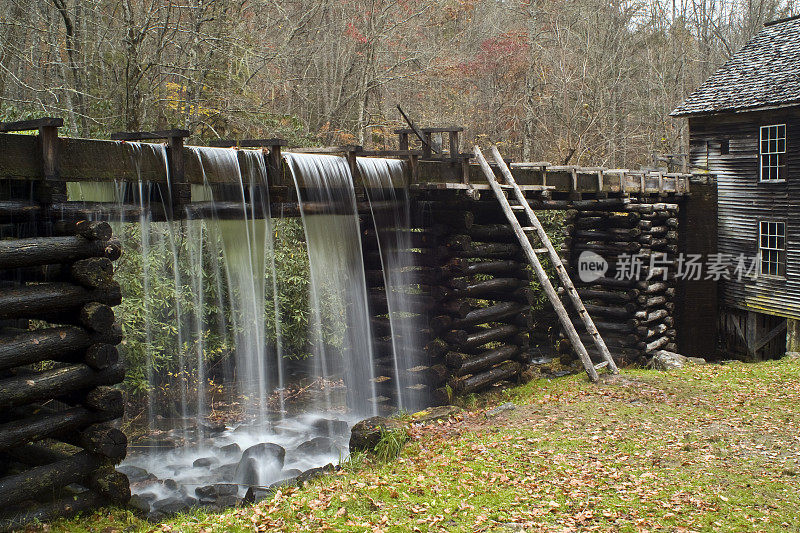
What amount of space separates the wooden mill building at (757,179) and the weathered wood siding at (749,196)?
0.03 m

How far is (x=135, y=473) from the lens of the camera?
9.72 m

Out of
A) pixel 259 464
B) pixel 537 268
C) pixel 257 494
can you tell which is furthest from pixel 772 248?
pixel 257 494

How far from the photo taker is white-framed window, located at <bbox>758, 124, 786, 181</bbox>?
19.3 meters

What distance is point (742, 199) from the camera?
794 inches

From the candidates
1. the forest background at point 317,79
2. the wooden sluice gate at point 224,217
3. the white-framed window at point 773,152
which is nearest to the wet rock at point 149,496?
the wooden sluice gate at point 224,217

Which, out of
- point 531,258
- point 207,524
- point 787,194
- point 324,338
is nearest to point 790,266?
point 787,194

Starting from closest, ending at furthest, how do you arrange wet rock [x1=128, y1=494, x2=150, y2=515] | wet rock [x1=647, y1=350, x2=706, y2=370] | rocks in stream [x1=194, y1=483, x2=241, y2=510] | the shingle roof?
wet rock [x1=128, y1=494, x2=150, y2=515], rocks in stream [x1=194, y1=483, x2=241, y2=510], wet rock [x1=647, y1=350, x2=706, y2=370], the shingle roof

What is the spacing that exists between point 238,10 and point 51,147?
422 inches

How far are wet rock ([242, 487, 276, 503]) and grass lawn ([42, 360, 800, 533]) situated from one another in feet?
2.01

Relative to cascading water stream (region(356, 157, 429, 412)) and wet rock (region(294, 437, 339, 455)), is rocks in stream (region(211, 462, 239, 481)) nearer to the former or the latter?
wet rock (region(294, 437, 339, 455))

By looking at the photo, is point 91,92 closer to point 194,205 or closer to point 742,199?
point 194,205

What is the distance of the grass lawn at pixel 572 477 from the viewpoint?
639 centimetres

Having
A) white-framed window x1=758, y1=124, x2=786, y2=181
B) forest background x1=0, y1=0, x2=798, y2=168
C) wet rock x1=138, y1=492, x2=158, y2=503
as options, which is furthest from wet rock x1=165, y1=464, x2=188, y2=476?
white-framed window x1=758, y1=124, x2=786, y2=181

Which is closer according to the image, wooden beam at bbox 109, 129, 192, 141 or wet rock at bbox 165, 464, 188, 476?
wooden beam at bbox 109, 129, 192, 141
